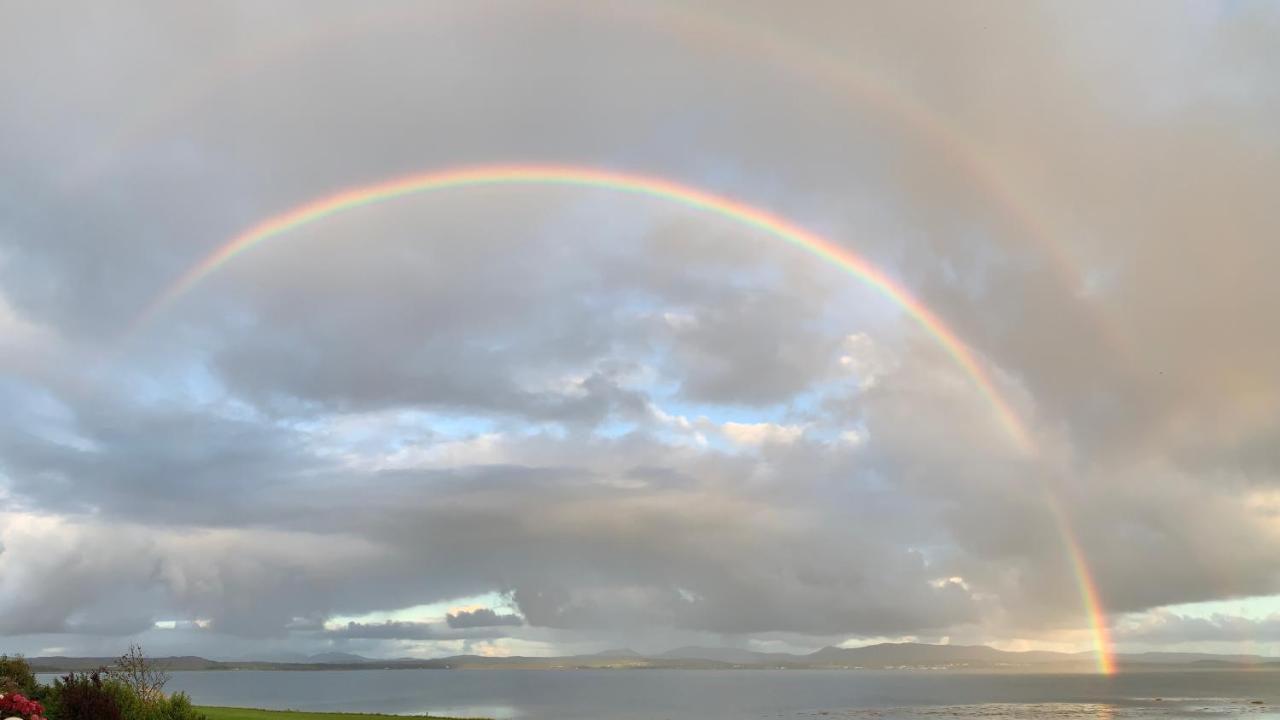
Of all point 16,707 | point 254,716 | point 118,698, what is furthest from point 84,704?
point 254,716

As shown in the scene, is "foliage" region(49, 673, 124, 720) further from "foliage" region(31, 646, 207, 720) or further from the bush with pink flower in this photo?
the bush with pink flower

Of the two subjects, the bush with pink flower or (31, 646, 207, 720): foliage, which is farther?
(31, 646, 207, 720): foliage

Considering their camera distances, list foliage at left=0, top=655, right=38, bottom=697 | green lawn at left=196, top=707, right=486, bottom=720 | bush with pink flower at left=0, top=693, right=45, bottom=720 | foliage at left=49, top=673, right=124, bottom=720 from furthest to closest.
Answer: green lawn at left=196, top=707, right=486, bottom=720
foliage at left=0, top=655, right=38, bottom=697
foliage at left=49, top=673, right=124, bottom=720
bush with pink flower at left=0, top=693, right=45, bottom=720

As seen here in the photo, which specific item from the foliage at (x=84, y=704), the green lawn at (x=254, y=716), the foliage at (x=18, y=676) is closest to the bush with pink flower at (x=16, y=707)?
the foliage at (x=84, y=704)

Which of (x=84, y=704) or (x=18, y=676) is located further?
(x=18, y=676)

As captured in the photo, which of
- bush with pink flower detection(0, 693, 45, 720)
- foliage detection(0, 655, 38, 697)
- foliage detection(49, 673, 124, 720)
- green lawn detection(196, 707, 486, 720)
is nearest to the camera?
bush with pink flower detection(0, 693, 45, 720)

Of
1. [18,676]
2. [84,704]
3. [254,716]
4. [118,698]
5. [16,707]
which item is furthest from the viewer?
[254,716]

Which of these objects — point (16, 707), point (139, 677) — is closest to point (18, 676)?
point (139, 677)

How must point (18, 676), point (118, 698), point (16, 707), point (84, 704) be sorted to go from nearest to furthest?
point (16, 707) < point (84, 704) < point (118, 698) < point (18, 676)

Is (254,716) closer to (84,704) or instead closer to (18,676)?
(18,676)

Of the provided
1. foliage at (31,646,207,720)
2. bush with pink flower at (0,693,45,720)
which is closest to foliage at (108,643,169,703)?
foliage at (31,646,207,720)

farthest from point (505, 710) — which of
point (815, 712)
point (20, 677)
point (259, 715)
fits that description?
point (20, 677)

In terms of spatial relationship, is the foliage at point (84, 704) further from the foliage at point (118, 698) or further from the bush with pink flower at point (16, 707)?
the bush with pink flower at point (16, 707)

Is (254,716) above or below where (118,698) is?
below
